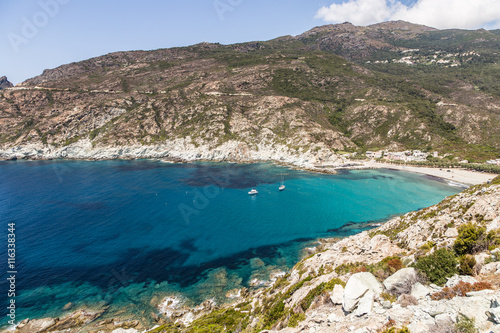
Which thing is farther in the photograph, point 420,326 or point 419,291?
point 419,291

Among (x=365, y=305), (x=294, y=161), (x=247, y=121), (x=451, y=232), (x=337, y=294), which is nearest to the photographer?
(x=365, y=305)

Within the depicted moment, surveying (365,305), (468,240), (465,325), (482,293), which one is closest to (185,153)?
(365,305)

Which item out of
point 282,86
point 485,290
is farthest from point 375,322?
point 282,86

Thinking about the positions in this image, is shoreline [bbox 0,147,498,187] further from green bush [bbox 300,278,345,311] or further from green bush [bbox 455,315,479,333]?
Answer: green bush [bbox 455,315,479,333]

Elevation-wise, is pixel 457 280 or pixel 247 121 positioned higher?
pixel 247 121

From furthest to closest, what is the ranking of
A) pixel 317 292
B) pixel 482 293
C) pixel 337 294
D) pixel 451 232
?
1. pixel 451 232
2. pixel 317 292
3. pixel 337 294
4. pixel 482 293

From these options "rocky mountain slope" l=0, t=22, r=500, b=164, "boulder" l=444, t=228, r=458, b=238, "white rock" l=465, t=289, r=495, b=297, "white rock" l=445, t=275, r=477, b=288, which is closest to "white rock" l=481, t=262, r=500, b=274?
"white rock" l=445, t=275, r=477, b=288

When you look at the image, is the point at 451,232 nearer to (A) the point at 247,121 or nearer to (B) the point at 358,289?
(B) the point at 358,289
